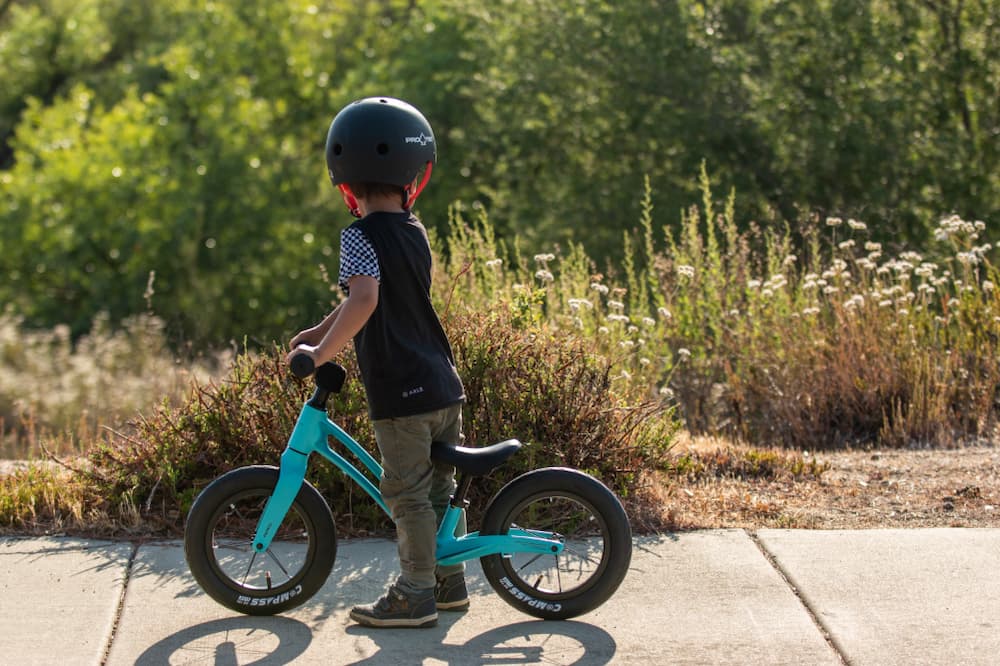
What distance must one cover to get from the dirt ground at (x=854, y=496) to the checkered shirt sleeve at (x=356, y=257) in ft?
6.31

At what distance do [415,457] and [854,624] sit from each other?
5.04 ft

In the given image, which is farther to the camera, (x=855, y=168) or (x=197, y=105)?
(x=197, y=105)

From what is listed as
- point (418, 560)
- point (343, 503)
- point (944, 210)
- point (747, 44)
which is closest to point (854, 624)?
point (418, 560)

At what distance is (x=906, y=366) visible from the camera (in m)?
7.49

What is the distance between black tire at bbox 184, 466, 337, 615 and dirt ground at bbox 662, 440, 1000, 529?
1.60m

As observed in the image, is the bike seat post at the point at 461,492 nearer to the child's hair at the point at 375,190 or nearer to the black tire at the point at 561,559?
the black tire at the point at 561,559

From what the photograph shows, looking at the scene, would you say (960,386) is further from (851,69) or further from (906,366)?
(851,69)

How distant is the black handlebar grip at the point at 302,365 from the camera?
404cm

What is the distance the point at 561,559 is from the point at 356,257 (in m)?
1.31

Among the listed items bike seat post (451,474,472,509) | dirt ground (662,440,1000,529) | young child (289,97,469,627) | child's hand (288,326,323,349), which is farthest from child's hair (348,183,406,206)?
dirt ground (662,440,1000,529)

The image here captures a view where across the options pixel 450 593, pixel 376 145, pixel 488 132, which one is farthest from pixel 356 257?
pixel 488 132

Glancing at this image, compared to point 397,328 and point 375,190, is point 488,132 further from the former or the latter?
point 397,328

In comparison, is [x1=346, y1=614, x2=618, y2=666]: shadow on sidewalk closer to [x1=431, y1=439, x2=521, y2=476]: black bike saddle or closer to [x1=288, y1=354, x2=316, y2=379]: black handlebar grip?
[x1=431, y1=439, x2=521, y2=476]: black bike saddle

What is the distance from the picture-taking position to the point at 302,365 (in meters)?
4.05
